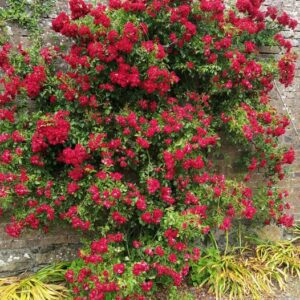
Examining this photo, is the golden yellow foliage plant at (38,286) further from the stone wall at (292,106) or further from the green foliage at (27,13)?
the stone wall at (292,106)

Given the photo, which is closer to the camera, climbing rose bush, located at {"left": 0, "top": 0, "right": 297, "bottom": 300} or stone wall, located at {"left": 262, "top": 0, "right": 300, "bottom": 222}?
climbing rose bush, located at {"left": 0, "top": 0, "right": 297, "bottom": 300}

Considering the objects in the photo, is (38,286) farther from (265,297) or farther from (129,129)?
(265,297)

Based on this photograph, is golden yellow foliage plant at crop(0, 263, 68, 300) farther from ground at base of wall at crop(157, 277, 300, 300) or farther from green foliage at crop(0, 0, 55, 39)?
green foliage at crop(0, 0, 55, 39)

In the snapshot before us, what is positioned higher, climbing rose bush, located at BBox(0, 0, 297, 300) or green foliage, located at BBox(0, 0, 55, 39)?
green foliage, located at BBox(0, 0, 55, 39)

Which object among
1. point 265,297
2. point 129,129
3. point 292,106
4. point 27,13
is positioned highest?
point 27,13

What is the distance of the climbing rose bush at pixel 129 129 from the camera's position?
3053mm

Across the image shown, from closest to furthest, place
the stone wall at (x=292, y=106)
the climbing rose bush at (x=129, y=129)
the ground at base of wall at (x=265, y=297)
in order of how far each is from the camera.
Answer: the climbing rose bush at (x=129, y=129), the ground at base of wall at (x=265, y=297), the stone wall at (x=292, y=106)

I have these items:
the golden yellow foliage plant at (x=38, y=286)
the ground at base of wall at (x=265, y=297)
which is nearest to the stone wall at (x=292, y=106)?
the ground at base of wall at (x=265, y=297)

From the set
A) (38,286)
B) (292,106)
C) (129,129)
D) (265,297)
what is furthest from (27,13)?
(265,297)

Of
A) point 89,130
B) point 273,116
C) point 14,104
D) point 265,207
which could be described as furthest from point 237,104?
point 14,104

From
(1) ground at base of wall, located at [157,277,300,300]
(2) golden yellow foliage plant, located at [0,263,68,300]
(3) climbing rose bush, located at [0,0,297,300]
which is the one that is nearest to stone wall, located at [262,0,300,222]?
(3) climbing rose bush, located at [0,0,297,300]

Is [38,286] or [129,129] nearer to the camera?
[129,129]

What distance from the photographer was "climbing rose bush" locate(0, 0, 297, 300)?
3053 mm

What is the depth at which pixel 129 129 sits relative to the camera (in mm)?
3178
